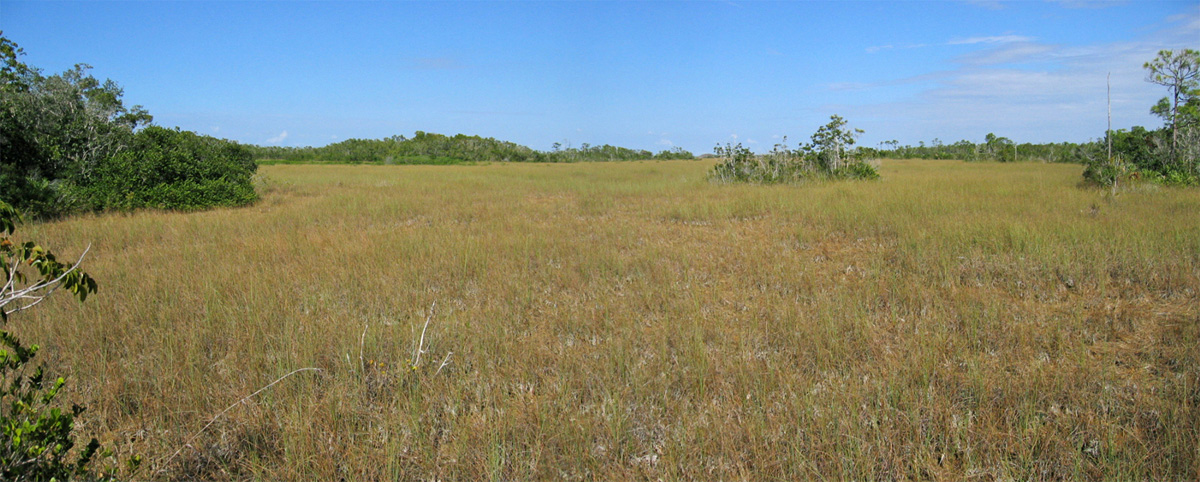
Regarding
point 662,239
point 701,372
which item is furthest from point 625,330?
point 662,239

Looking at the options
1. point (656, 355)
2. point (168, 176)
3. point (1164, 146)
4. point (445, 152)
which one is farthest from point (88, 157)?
point (445, 152)

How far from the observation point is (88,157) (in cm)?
1142

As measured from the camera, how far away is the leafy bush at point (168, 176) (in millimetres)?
11086

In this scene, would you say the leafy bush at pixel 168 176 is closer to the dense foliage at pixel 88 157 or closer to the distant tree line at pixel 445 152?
the dense foliage at pixel 88 157

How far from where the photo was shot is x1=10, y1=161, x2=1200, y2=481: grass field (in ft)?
8.57

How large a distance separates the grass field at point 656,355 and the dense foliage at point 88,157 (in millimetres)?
3809

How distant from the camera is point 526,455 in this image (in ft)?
8.71

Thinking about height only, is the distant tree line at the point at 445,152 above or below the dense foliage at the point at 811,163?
above

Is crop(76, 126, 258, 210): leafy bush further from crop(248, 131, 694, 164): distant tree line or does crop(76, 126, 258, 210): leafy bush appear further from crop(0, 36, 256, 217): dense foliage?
crop(248, 131, 694, 164): distant tree line

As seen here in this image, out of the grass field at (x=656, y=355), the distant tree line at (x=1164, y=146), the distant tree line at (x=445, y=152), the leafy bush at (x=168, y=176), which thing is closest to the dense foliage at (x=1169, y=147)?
the distant tree line at (x=1164, y=146)

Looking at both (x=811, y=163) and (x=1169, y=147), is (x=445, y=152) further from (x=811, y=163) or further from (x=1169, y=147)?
(x=1169, y=147)

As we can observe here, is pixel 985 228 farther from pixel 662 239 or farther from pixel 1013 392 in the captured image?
pixel 1013 392

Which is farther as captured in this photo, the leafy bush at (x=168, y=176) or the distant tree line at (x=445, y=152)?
the distant tree line at (x=445, y=152)

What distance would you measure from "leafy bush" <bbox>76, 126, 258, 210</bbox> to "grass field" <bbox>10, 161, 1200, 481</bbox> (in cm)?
416
